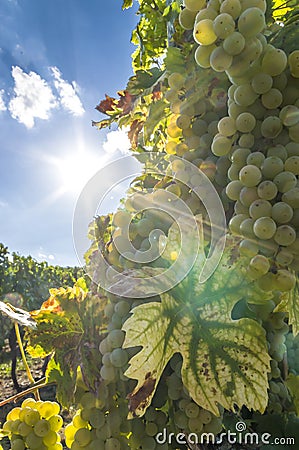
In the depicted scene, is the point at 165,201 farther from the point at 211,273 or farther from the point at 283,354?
the point at 283,354

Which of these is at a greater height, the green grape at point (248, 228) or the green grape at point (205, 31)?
the green grape at point (205, 31)

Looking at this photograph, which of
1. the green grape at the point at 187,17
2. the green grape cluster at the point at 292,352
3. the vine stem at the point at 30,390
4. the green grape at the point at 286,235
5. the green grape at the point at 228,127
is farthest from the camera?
the green grape cluster at the point at 292,352

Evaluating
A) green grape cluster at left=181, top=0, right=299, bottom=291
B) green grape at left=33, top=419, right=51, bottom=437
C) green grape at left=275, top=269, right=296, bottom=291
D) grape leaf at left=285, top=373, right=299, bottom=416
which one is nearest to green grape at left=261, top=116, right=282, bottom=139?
green grape cluster at left=181, top=0, right=299, bottom=291

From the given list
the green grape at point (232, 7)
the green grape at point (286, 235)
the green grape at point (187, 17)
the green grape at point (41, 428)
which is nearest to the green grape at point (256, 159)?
the green grape at point (286, 235)

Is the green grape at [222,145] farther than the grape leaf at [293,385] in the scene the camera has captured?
No

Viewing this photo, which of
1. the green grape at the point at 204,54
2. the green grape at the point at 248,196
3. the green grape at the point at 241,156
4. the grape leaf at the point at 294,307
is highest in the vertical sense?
the green grape at the point at 204,54

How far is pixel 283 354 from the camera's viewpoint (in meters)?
0.99

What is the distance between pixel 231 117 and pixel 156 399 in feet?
1.69

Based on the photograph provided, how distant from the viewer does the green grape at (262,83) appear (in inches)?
26.0

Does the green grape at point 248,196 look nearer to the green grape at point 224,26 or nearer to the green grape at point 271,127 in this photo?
the green grape at point 271,127

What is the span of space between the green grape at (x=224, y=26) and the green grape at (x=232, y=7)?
12mm

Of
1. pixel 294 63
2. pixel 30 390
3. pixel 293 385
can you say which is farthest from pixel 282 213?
pixel 30 390

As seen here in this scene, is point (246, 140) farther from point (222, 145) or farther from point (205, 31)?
point (205, 31)

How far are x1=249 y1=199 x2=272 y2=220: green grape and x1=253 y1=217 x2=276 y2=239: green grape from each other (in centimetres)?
1
